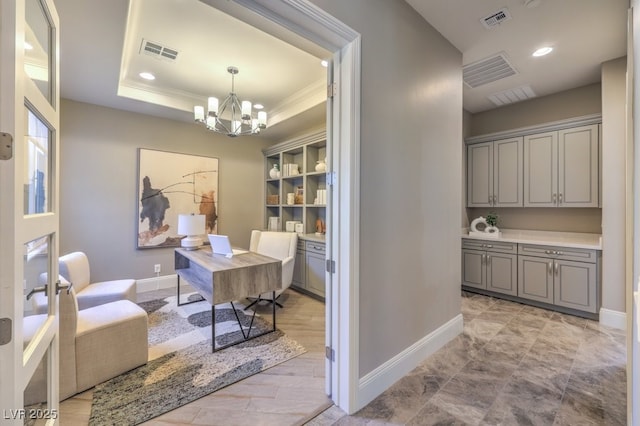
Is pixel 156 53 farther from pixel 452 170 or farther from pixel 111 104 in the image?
pixel 452 170

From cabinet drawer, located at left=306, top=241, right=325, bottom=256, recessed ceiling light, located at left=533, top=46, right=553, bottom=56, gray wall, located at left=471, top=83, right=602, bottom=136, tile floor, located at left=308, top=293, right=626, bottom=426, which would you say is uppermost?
recessed ceiling light, located at left=533, top=46, right=553, bottom=56

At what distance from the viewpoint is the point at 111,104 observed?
3.65 metres

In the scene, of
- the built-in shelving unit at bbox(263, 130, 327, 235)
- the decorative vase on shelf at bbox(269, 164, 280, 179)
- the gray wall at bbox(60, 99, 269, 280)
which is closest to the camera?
the gray wall at bbox(60, 99, 269, 280)

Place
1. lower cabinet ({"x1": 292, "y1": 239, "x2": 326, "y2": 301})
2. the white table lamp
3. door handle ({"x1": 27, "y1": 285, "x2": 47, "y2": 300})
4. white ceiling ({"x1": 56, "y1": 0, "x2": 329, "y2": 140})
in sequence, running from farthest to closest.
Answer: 1. lower cabinet ({"x1": 292, "y1": 239, "x2": 326, "y2": 301})
2. the white table lamp
3. white ceiling ({"x1": 56, "y1": 0, "x2": 329, "y2": 140})
4. door handle ({"x1": 27, "y1": 285, "x2": 47, "y2": 300})

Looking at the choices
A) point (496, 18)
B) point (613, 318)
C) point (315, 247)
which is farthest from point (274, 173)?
point (613, 318)

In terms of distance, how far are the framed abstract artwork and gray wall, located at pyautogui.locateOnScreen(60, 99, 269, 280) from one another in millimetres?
101

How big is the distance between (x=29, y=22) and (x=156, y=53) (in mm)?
2127

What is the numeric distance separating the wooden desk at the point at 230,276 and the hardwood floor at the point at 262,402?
610 millimetres

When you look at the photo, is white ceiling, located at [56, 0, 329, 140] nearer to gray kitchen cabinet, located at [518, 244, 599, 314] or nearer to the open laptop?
the open laptop

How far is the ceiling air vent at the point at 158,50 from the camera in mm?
2639

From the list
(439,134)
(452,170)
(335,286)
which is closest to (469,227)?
(452,170)

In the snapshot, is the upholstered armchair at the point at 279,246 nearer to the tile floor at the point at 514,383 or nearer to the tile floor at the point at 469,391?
the tile floor at the point at 469,391

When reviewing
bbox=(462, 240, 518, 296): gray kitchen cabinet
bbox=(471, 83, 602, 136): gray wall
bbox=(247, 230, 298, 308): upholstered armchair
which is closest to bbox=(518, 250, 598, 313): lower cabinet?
bbox=(462, 240, 518, 296): gray kitchen cabinet

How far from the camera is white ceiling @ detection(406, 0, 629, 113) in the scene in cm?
215
